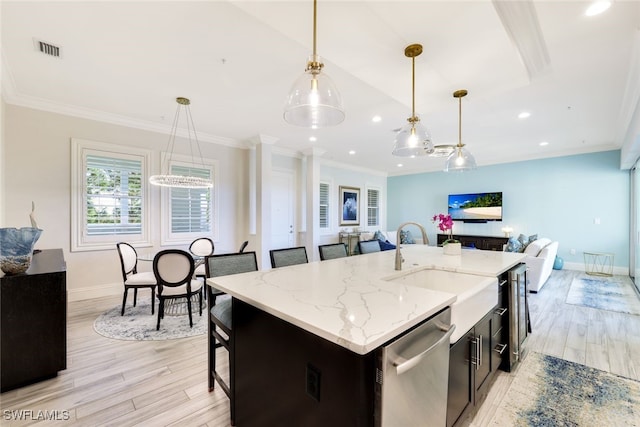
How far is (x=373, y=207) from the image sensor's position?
9.16m

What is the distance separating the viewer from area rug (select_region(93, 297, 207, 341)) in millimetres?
2959

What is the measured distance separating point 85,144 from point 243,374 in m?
4.31

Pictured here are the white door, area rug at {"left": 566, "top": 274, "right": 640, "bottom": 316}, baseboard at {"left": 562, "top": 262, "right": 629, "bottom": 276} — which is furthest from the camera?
the white door

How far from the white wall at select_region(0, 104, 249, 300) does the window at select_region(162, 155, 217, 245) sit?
0.54 feet

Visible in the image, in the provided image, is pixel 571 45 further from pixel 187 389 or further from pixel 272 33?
pixel 187 389

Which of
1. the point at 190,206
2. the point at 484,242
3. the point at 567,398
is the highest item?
the point at 190,206

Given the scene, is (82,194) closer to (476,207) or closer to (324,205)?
(324,205)

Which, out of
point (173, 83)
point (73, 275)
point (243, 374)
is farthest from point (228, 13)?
point (73, 275)

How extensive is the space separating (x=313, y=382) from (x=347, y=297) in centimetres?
41

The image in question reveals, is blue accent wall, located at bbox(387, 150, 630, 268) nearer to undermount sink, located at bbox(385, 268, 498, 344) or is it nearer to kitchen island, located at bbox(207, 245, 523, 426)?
undermount sink, located at bbox(385, 268, 498, 344)

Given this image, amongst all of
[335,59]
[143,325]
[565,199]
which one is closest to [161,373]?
[143,325]

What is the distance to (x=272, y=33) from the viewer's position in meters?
2.28

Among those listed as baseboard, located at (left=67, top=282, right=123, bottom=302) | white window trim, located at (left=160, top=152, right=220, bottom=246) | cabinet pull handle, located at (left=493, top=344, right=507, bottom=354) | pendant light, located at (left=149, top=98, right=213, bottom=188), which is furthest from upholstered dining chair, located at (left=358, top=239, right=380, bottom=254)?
baseboard, located at (left=67, top=282, right=123, bottom=302)

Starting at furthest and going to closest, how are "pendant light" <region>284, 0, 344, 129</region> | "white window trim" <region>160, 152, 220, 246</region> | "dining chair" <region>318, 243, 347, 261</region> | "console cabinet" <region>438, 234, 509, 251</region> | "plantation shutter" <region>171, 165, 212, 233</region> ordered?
"console cabinet" <region>438, 234, 509, 251</region>, "plantation shutter" <region>171, 165, 212, 233</region>, "white window trim" <region>160, 152, 220, 246</region>, "dining chair" <region>318, 243, 347, 261</region>, "pendant light" <region>284, 0, 344, 129</region>
